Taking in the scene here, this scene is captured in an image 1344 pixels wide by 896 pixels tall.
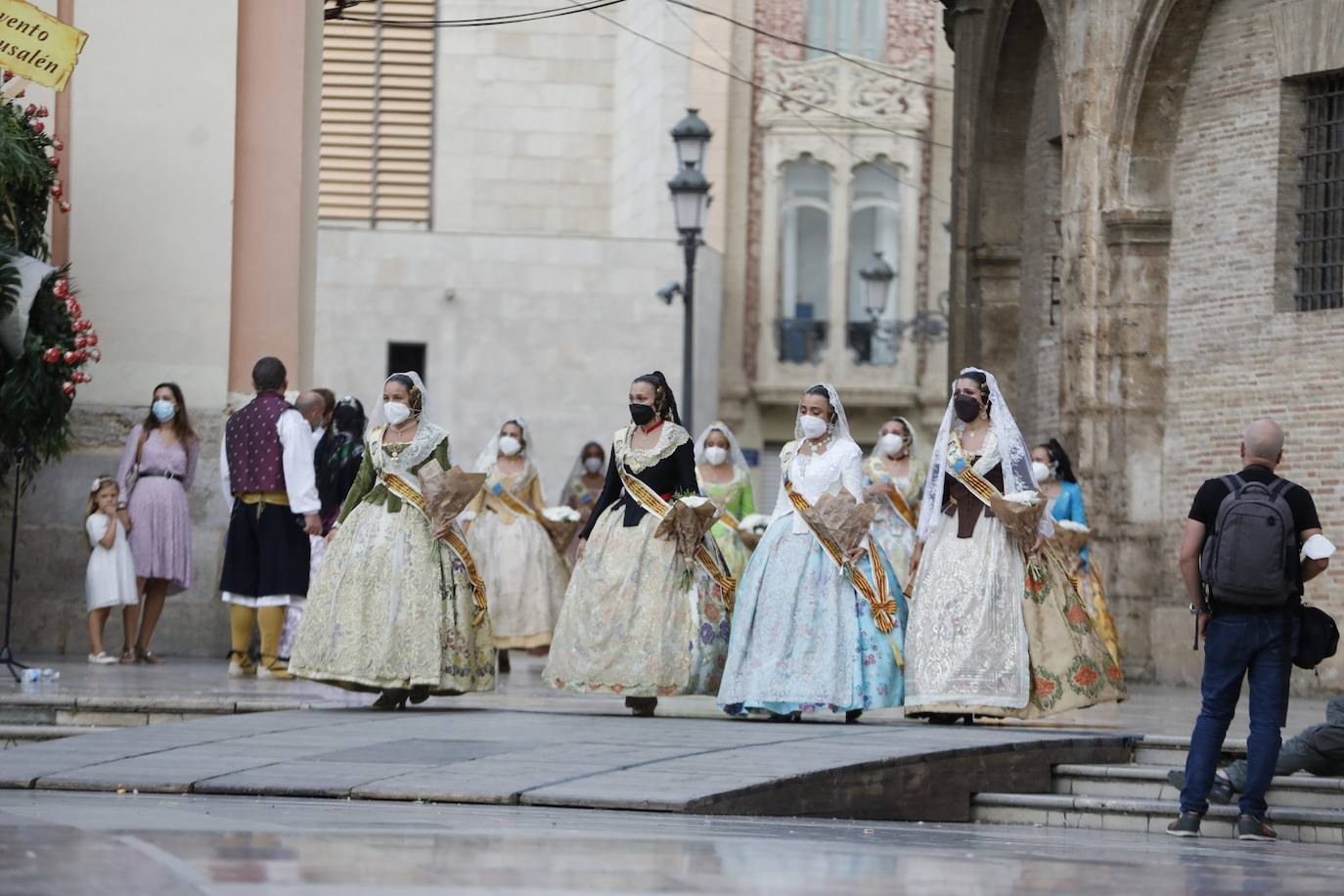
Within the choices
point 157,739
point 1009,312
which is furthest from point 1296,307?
point 157,739

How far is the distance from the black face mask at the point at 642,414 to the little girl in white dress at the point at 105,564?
4409 millimetres

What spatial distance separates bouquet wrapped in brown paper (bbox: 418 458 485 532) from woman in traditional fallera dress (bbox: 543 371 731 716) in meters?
0.81

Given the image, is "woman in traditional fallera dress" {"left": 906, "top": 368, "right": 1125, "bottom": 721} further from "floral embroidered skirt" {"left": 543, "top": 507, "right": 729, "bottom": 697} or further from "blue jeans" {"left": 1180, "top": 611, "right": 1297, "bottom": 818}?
"blue jeans" {"left": 1180, "top": 611, "right": 1297, "bottom": 818}

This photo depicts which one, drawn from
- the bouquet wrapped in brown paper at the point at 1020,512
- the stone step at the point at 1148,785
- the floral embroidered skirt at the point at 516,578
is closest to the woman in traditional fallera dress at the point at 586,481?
the floral embroidered skirt at the point at 516,578

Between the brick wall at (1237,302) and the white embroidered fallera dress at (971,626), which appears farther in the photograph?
the brick wall at (1237,302)

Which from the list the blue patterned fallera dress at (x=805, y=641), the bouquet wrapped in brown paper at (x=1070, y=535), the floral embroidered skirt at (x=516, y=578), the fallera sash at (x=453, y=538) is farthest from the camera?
the floral embroidered skirt at (x=516, y=578)

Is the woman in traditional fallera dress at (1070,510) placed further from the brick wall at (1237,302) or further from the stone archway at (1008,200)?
the stone archway at (1008,200)

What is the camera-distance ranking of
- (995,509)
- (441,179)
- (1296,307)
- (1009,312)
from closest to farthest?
(995,509) < (1296,307) < (1009,312) < (441,179)

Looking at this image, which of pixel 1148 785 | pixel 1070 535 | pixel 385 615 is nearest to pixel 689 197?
pixel 1070 535

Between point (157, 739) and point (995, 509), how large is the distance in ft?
14.2

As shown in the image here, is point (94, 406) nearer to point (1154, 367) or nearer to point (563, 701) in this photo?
point (563, 701)

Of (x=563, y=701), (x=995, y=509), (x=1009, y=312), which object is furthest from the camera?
(x=1009, y=312)

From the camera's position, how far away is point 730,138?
42344 mm

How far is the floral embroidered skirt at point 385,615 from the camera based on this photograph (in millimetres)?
13633
